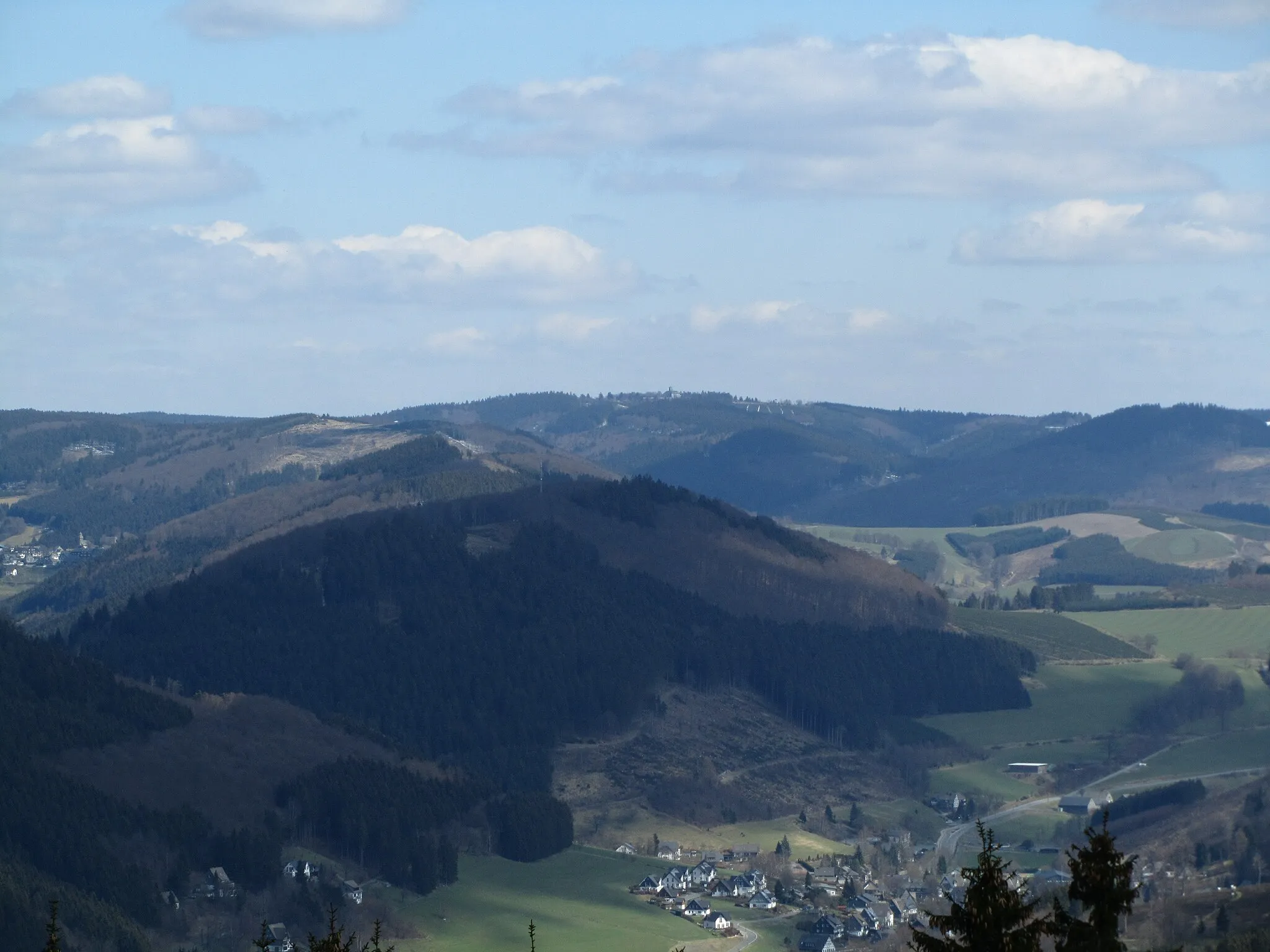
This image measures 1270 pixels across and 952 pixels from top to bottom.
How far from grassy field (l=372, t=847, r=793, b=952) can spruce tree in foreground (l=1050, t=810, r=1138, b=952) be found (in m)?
93.3

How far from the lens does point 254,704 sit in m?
182

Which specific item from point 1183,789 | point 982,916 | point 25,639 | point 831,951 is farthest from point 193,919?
point 982,916

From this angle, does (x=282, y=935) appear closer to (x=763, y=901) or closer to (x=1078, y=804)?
(x=763, y=901)

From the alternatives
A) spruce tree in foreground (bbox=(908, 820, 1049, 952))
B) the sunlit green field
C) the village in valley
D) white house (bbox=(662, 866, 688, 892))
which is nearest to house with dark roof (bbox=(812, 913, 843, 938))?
the village in valley

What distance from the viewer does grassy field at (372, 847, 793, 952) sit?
134125 mm

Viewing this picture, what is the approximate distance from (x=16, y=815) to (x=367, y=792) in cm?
3075

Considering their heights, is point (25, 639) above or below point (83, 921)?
above

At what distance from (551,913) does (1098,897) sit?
351 feet

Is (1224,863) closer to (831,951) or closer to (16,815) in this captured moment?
(831,951)

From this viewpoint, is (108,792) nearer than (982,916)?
No

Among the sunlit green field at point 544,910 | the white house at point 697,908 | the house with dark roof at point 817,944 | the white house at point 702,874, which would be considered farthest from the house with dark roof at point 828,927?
the white house at point 702,874

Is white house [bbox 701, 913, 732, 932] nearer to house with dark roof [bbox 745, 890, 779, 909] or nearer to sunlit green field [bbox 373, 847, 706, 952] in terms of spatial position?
sunlit green field [bbox 373, 847, 706, 952]

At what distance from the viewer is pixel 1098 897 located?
39.9m

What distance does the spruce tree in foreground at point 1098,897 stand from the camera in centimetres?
3959
